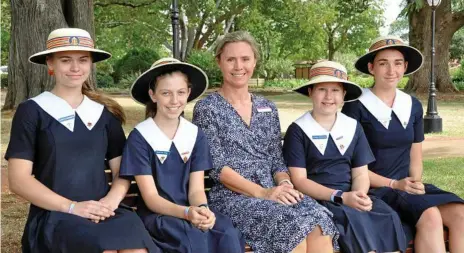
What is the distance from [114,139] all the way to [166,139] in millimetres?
299

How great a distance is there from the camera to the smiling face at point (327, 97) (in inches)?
155

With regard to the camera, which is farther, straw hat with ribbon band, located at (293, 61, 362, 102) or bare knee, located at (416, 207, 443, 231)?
straw hat with ribbon band, located at (293, 61, 362, 102)

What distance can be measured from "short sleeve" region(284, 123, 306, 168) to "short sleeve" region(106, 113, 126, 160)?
105 cm

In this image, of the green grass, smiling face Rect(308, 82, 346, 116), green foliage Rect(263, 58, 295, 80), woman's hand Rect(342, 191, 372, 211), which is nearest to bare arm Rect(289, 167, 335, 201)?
woman's hand Rect(342, 191, 372, 211)

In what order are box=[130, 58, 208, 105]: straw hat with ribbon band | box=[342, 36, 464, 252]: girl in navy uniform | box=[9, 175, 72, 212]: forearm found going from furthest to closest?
box=[342, 36, 464, 252]: girl in navy uniform
box=[130, 58, 208, 105]: straw hat with ribbon band
box=[9, 175, 72, 212]: forearm

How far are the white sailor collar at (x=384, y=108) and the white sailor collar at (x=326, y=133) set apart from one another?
320mm

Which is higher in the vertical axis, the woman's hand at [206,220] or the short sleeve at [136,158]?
the short sleeve at [136,158]

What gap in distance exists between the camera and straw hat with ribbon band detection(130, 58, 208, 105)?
11.8ft

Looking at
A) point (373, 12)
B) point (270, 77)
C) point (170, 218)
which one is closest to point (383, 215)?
point (170, 218)

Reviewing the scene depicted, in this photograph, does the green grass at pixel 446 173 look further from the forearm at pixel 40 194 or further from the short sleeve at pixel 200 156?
the forearm at pixel 40 194

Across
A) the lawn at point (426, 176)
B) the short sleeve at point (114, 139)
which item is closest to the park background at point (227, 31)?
the lawn at point (426, 176)

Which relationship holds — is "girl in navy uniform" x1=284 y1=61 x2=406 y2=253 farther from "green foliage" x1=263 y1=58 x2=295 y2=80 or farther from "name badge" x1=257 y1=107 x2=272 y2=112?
"green foliage" x1=263 y1=58 x2=295 y2=80

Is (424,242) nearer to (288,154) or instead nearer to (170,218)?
(288,154)

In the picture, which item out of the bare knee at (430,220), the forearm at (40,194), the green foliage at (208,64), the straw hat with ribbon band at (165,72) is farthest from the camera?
the green foliage at (208,64)
